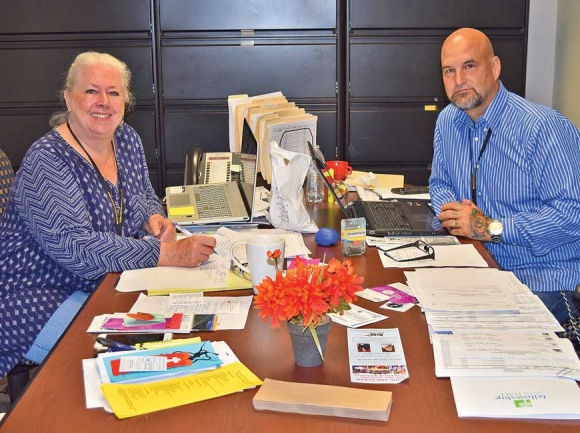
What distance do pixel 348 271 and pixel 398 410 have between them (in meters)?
0.24

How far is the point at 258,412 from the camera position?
3.87ft

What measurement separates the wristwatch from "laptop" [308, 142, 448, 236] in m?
0.13

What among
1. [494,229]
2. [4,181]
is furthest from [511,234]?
[4,181]

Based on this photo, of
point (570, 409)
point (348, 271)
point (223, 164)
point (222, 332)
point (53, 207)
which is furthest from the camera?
point (223, 164)

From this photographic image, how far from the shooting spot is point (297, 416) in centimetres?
117

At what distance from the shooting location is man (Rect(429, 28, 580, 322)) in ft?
7.39

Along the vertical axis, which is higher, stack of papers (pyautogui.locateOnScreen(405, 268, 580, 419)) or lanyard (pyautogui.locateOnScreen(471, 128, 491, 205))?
lanyard (pyautogui.locateOnScreen(471, 128, 491, 205))

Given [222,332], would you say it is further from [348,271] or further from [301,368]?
[348,271]

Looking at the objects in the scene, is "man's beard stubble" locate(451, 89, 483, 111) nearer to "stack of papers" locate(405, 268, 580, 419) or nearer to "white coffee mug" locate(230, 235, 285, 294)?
"stack of papers" locate(405, 268, 580, 419)

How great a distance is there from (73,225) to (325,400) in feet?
3.48

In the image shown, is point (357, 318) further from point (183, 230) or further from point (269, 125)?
point (269, 125)

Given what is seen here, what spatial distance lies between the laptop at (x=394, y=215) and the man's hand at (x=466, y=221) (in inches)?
1.6

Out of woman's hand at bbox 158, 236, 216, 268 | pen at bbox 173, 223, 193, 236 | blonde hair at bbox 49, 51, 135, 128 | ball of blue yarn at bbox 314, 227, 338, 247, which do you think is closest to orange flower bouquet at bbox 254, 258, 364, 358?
woman's hand at bbox 158, 236, 216, 268

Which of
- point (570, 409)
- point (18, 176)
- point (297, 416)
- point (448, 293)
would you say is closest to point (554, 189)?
point (448, 293)
